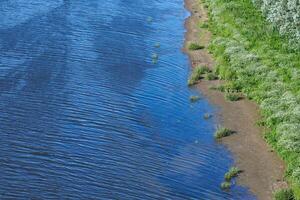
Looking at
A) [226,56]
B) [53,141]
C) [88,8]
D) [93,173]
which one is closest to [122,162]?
[93,173]

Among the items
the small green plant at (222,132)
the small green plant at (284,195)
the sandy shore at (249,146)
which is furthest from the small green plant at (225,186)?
the small green plant at (222,132)

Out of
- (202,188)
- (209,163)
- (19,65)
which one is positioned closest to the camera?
(202,188)

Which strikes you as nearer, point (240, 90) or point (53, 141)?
point (53, 141)

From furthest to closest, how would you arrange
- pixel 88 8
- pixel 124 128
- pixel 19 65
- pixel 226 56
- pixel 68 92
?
pixel 88 8 < pixel 226 56 < pixel 19 65 < pixel 68 92 < pixel 124 128

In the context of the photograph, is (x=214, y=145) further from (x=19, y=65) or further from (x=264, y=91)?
(x=19, y=65)

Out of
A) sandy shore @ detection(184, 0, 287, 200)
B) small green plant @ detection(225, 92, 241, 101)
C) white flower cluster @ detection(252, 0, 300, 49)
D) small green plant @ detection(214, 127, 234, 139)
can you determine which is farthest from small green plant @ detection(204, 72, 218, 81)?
small green plant @ detection(214, 127, 234, 139)

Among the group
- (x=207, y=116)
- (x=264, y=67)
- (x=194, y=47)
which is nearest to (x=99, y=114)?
(x=207, y=116)
